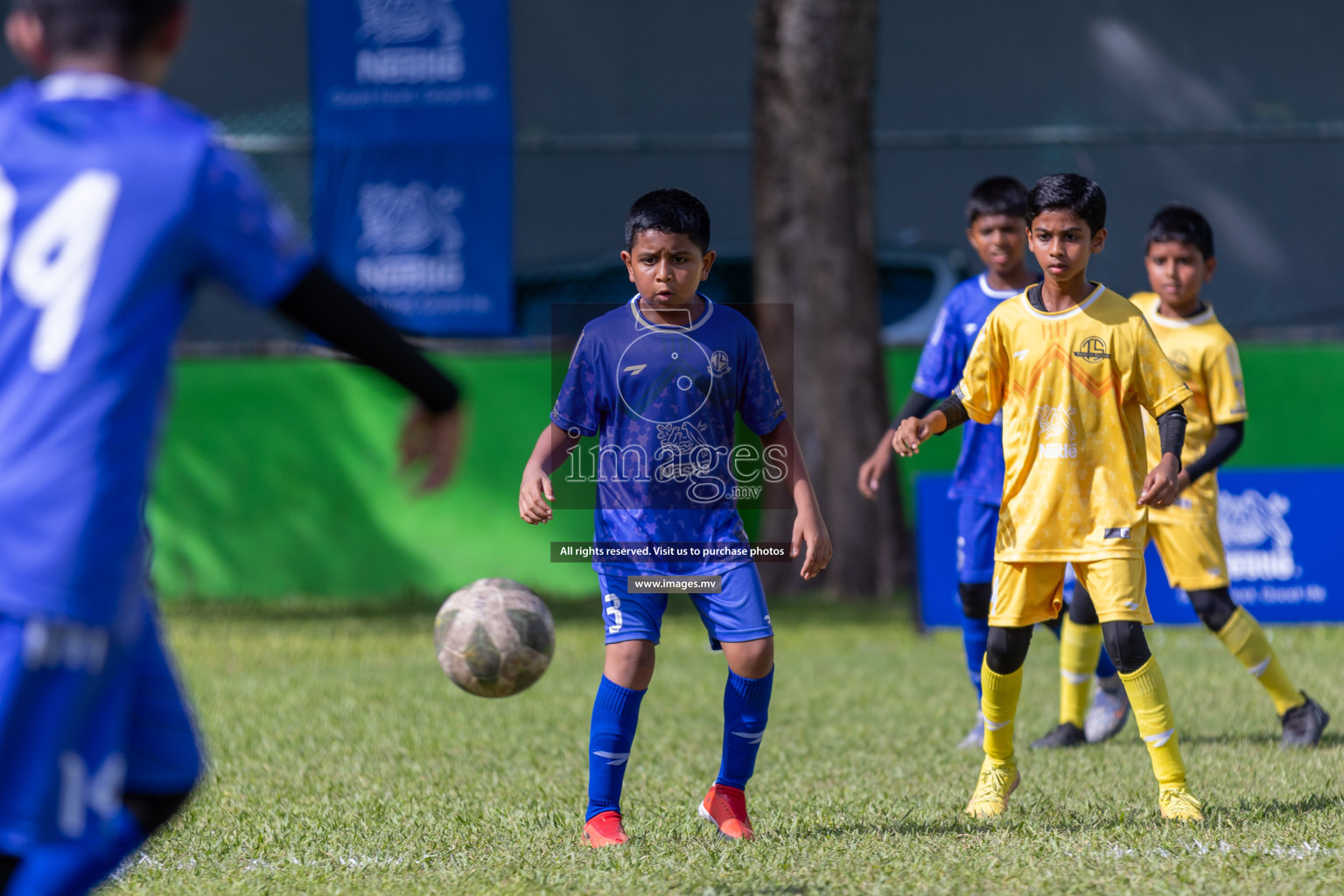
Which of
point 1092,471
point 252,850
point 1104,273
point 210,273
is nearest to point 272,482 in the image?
point 1104,273

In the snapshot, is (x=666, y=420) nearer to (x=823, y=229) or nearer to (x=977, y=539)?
(x=977, y=539)

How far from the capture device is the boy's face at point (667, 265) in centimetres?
437

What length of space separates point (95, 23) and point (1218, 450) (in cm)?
438

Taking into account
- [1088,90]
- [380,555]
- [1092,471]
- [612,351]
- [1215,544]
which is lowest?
[380,555]

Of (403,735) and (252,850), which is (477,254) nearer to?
(403,735)

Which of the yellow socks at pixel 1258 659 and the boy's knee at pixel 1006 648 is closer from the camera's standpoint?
the boy's knee at pixel 1006 648

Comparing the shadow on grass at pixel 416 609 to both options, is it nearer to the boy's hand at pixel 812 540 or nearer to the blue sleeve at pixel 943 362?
the blue sleeve at pixel 943 362

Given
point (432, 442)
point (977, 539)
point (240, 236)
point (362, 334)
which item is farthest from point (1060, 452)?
point (240, 236)

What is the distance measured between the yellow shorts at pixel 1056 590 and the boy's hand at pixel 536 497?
1413 mm

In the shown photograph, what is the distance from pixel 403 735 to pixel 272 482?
608 cm

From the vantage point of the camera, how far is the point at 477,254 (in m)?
13.2

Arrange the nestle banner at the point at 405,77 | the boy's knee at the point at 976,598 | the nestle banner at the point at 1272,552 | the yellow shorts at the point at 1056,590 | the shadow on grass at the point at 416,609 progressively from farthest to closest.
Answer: the nestle banner at the point at 405,77 < the shadow on grass at the point at 416,609 < the nestle banner at the point at 1272,552 < the boy's knee at the point at 976,598 < the yellow shorts at the point at 1056,590

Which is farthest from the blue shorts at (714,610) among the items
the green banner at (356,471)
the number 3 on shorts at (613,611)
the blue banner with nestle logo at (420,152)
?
the blue banner with nestle logo at (420,152)

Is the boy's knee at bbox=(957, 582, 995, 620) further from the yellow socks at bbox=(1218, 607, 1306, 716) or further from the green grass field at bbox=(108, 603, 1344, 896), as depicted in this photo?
the yellow socks at bbox=(1218, 607, 1306, 716)
